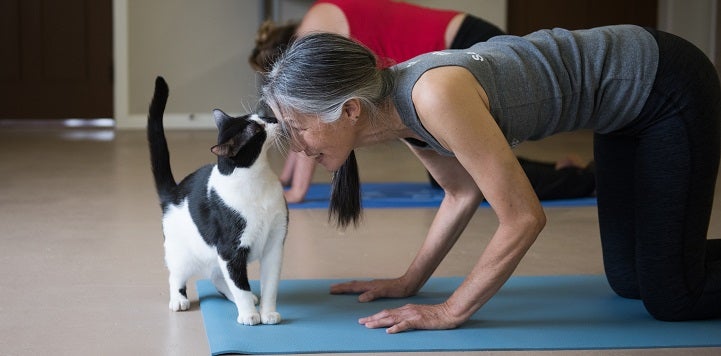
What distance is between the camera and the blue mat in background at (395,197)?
160 inches

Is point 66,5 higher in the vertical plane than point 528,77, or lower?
lower

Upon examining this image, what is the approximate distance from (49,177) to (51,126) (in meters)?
3.10

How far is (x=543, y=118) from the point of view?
7.02 feet

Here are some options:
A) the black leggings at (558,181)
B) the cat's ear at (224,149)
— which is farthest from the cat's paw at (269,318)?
the black leggings at (558,181)

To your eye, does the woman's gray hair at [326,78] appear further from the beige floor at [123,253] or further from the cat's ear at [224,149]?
the beige floor at [123,253]

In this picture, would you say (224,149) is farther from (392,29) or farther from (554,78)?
(392,29)

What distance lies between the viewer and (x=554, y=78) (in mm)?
2115

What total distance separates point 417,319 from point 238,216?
17.9 inches

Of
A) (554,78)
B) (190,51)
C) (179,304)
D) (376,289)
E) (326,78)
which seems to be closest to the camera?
(326,78)

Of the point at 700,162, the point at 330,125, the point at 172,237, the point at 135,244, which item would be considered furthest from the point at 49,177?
the point at 700,162

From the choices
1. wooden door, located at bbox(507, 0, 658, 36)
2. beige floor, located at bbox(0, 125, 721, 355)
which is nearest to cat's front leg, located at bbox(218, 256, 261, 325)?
beige floor, located at bbox(0, 125, 721, 355)

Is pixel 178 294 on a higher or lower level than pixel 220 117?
lower

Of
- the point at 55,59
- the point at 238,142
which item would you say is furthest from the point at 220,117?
the point at 55,59

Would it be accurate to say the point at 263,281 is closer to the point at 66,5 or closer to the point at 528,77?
the point at 528,77
